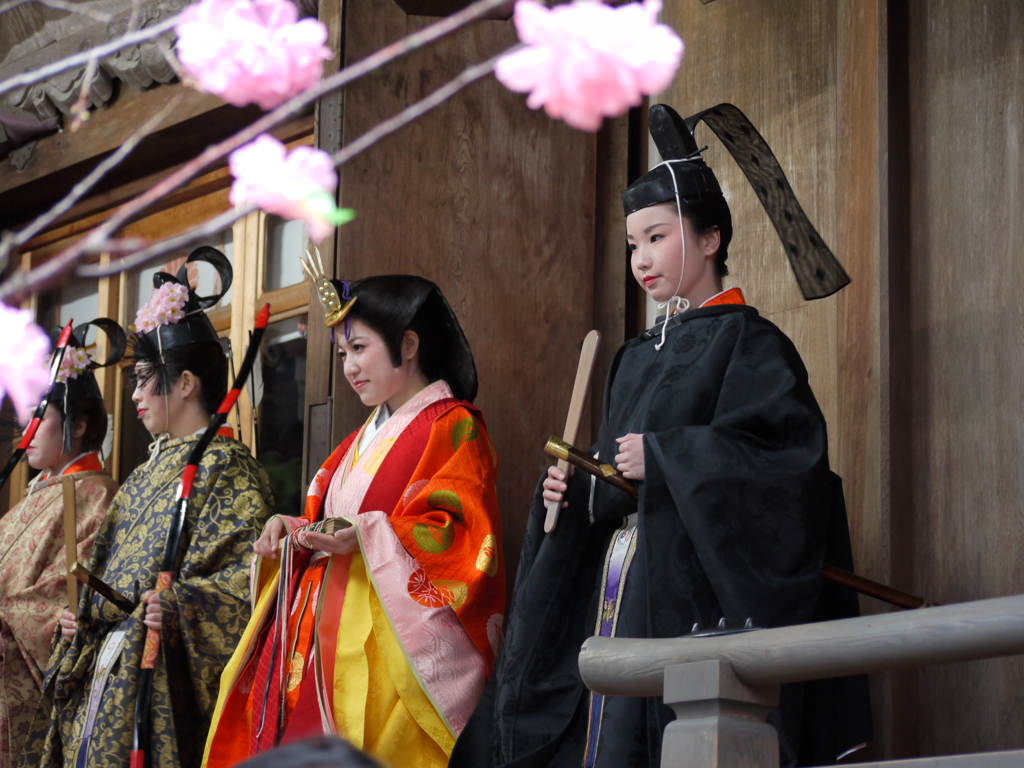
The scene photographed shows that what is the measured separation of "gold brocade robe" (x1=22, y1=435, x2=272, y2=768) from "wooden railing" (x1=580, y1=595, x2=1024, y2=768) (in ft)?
5.81

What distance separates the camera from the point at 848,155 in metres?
3.24

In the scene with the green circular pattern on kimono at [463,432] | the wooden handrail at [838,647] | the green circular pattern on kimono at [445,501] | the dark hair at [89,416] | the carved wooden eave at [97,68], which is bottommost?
the wooden handrail at [838,647]

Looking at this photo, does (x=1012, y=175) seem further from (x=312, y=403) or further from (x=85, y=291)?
(x=85, y=291)

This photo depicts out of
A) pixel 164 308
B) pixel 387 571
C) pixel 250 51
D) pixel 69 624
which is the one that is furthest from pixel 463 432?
pixel 250 51

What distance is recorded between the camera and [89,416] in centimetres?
459

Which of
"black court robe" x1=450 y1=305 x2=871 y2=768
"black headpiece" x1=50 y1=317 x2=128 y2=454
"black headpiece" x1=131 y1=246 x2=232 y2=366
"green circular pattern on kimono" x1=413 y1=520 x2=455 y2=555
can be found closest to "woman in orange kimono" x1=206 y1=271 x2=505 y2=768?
"green circular pattern on kimono" x1=413 y1=520 x2=455 y2=555

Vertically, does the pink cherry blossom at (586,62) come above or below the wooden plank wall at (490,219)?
below

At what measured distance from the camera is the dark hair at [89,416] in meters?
4.55

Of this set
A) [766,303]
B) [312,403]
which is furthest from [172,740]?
[766,303]

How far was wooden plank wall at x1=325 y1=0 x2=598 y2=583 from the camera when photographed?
3.81m

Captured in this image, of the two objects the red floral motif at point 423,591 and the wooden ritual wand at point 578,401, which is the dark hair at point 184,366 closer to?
the red floral motif at point 423,591

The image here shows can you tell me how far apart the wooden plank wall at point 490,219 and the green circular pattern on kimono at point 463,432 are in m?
0.51

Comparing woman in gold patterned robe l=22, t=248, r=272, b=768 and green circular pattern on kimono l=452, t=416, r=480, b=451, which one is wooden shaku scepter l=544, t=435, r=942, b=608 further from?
woman in gold patterned robe l=22, t=248, r=272, b=768

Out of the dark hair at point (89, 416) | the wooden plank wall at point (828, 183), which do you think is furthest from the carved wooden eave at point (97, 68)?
the wooden plank wall at point (828, 183)
